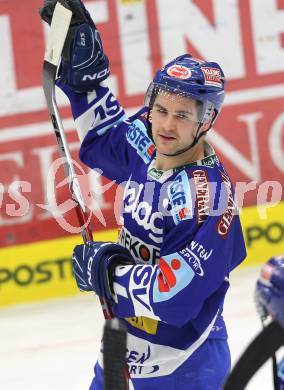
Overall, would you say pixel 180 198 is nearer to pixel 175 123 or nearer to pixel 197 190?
pixel 197 190

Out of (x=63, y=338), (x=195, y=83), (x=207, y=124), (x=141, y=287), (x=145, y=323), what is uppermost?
(x=195, y=83)

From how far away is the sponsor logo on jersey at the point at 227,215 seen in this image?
74.6 inches

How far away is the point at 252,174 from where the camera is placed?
452 centimetres

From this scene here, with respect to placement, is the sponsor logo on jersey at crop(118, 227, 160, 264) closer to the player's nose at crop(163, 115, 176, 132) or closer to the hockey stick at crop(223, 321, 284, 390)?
the player's nose at crop(163, 115, 176, 132)

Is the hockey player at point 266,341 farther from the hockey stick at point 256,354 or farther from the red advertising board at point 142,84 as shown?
the red advertising board at point 142,84

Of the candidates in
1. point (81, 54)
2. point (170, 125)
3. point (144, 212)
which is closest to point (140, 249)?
point (144, 212)

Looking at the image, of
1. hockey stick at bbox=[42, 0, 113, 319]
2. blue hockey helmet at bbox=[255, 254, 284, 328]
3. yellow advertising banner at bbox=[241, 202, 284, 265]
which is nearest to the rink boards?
yellow advertising banner at bbox=[241, 202, 284, 265]

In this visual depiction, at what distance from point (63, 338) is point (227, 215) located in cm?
192

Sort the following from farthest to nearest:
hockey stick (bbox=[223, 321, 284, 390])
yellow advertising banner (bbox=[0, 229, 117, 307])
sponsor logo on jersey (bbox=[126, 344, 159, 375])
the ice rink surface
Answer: yellow advertising banner (bbox=[0, 229, 117, 307])
the ice rink surface
sponsor logo on jersey (bbox=[126, 344, 159, 375])
hockey stick (bbox=[223, 321, 284, 390])

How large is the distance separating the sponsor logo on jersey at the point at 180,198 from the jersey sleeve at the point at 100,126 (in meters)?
0.32

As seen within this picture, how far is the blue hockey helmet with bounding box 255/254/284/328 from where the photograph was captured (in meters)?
1.28

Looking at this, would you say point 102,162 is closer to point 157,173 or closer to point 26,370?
point 157,173

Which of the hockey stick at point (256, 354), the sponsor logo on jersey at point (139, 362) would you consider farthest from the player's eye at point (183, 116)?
the hockey stick at point (256, 354)

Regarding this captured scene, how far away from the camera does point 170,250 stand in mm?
1956
